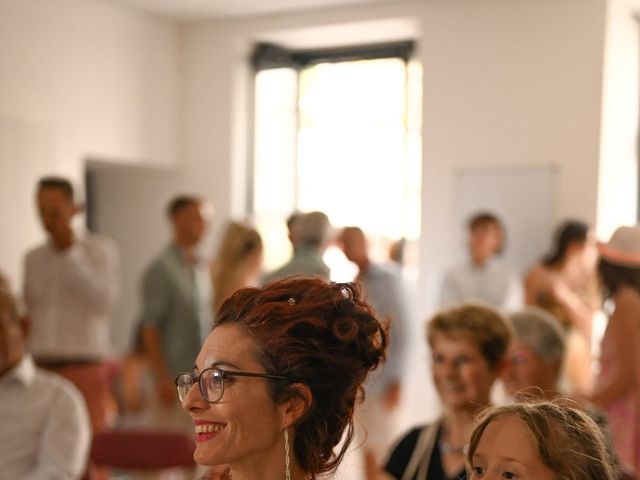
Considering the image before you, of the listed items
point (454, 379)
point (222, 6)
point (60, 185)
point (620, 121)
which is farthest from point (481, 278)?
point (454, 379)

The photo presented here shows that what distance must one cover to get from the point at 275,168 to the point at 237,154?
16.8 inches

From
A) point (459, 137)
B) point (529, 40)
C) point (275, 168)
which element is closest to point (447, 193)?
point (459, 137)

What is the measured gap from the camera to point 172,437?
3521 millimetres

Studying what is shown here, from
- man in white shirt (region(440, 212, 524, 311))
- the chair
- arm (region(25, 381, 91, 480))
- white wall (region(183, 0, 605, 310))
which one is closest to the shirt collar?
arm (region(25, 381, 91, 480))

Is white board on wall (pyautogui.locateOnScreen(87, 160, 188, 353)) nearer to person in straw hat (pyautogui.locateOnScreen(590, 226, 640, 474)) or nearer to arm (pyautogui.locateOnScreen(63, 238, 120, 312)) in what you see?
arm (pyautogui.locateOnScreen(63, 238, 120, 312))

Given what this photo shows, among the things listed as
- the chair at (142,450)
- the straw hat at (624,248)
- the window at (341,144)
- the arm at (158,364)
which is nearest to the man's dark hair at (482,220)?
the window at (341,144)

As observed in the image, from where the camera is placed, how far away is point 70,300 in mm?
4605

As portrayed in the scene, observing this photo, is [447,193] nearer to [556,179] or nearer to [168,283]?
[556,179]

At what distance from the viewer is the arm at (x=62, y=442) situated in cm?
285

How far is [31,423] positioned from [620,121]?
17.0 feet

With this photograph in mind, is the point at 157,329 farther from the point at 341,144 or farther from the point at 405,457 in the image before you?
the point at 341,144

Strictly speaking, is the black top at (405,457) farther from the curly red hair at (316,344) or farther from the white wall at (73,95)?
the white wall at (73,95)

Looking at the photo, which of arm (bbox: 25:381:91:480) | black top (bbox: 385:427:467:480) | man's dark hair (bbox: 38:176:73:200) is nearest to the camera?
black top (bbox: 385:427:467:480)

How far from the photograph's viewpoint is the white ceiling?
7309 millimetres
